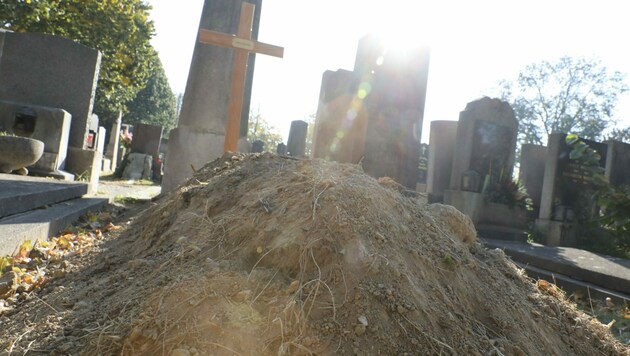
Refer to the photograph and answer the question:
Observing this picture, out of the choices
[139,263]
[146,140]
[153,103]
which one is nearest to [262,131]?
[153,103]

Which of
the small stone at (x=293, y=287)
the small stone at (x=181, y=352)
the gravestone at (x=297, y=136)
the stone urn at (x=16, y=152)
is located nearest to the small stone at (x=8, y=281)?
the small stone at (x=181, y=352)

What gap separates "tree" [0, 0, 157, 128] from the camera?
918 centimetres

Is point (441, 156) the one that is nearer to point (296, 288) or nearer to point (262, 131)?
point (296, 288)

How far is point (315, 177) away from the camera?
7.63ft

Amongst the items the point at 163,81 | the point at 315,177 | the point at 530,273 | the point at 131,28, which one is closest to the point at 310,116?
the point at 163,81

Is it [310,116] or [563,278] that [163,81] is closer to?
[310,116]

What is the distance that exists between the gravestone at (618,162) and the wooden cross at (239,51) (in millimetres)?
8986

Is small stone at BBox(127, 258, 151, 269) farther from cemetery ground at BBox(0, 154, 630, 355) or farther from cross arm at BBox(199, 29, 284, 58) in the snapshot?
cross arm at BBox(199, 29, 284, 58)

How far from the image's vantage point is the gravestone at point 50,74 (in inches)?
254

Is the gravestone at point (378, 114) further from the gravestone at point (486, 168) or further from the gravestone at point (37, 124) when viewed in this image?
the gravestone at point (37, 124)

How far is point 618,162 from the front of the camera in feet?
34.7

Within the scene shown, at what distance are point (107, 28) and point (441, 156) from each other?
850cm

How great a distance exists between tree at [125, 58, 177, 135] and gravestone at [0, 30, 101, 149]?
84.4 ft

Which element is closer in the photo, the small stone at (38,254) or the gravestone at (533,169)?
the small stone at (38,254)
